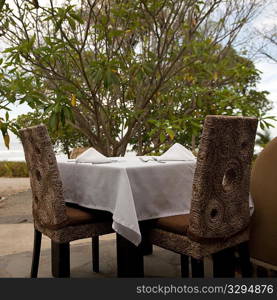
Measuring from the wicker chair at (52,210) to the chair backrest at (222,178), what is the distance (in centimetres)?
67

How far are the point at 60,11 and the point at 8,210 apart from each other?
3458 millimetres

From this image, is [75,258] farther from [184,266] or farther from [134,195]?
[134,195]

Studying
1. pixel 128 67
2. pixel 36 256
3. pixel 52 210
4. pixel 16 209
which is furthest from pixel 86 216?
pixel 16 209

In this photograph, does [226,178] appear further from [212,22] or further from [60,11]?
[212,22]

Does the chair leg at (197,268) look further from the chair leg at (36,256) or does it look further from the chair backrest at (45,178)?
the chair leg at (36,256)

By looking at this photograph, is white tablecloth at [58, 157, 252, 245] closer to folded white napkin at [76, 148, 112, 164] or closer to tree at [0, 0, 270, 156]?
folded white napkin at [76, 148, 112, 164]

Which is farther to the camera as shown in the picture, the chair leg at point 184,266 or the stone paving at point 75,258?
the stone paving at point 75,258

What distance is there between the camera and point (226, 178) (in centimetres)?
177

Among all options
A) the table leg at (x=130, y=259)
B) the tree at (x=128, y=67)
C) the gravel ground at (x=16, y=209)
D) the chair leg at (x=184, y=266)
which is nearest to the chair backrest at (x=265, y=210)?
the chair leg at (x=184, y=266)

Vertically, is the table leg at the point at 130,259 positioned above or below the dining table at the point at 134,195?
below

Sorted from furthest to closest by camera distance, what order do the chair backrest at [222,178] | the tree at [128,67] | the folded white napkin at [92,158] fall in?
the tree at [128,67] → the folded white napkin at [92,158] → the chair backrest at [222,178]

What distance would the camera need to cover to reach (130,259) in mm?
1990

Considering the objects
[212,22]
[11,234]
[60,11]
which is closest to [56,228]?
[60,11]

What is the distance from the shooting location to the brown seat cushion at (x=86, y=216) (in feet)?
6.59
